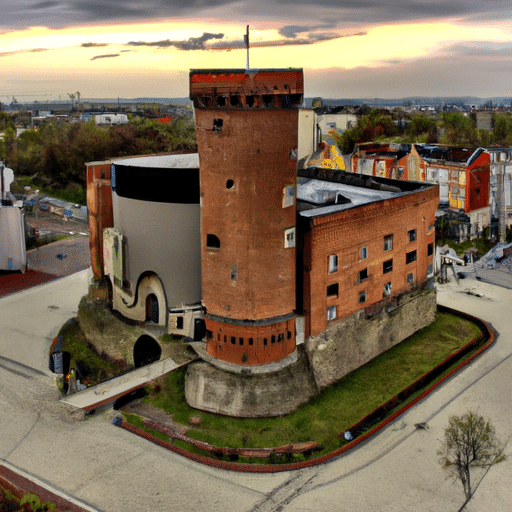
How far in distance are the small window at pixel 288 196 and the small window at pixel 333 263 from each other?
13.5ft

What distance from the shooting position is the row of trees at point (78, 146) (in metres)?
99.4

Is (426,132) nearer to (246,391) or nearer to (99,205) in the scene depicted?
(99,205)

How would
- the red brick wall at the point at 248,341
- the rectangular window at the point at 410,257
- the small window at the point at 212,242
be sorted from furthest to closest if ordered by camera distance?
the rectangular window at the point at 410,257, the red brick wall at the point at 248,341, the small window at the point at 212,242

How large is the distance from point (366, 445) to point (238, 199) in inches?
470

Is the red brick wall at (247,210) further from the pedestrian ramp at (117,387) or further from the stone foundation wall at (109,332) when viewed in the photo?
the stone foundation wall at (109,332)

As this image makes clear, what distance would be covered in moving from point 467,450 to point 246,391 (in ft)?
31.7

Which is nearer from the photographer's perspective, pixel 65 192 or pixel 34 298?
pixel 34 298

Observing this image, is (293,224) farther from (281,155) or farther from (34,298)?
(34,298)

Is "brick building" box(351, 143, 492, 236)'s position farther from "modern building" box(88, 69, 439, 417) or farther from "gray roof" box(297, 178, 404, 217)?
"modern building" box(88, 69, 439, 417)

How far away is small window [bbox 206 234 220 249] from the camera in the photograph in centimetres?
2902

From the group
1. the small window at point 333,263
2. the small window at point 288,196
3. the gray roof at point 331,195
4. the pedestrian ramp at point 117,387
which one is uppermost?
the small window at point 288,196

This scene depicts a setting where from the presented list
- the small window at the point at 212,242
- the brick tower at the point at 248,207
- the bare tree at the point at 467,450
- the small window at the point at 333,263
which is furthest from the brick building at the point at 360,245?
the bare tree at the point at 467,450

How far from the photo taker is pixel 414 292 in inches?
1521

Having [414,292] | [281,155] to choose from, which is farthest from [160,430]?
[414,292]
